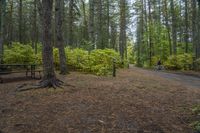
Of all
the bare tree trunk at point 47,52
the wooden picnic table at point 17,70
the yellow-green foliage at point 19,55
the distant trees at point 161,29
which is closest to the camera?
the bare tree trunk at point 47,52

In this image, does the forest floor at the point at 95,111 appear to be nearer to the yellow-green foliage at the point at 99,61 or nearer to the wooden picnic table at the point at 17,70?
the wooden picnic table at the point at 17,70

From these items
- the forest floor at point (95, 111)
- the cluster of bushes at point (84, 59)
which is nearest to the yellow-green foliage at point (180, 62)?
the cluster of bushes at point (84, 59)

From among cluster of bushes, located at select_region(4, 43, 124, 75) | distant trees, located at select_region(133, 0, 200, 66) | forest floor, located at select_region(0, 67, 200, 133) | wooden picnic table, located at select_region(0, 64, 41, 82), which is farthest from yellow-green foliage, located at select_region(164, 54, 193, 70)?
forest floor, located at select_region(0, 67, 200, 133)

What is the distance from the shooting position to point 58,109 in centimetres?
701

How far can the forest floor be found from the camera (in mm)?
5684

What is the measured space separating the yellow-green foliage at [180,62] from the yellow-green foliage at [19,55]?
612 inches

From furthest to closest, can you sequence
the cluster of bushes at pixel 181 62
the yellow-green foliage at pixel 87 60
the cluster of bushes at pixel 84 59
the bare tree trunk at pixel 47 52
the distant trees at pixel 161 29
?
1. the distant trees at pixel 161 29
2. the cluster of bushes at pixel 181 62
3. the yellow-green foliage at pixel 87 60
4. the cluster of bushes at pixel 84 59
5. the bare tree trunk at pixel 47 52

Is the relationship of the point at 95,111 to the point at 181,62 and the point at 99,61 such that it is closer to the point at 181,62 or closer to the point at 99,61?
the point at 99,61

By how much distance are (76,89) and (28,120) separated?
368 centimetres

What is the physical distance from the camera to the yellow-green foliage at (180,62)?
27.7 meters

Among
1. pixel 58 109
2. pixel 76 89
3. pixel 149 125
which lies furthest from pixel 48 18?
pixel 149 125

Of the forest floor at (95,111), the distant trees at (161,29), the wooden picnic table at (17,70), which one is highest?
the distant trees at (161,29)

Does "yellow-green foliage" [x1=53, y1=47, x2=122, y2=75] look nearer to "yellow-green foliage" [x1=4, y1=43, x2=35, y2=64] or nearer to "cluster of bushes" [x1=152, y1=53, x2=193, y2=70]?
"yellow-green foliage" [x1=4, y1=43, x2=35, y2=64]

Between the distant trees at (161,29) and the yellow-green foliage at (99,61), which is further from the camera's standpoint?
the distant trees at (161,29)
